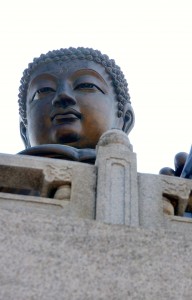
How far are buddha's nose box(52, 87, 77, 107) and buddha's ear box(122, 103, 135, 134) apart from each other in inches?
31.4

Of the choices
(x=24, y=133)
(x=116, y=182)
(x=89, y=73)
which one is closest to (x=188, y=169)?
(x=116, y=182)

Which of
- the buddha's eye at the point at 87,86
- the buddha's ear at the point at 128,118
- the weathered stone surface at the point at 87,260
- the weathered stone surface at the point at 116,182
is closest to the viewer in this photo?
the weathered stone surface at the point at 87,260

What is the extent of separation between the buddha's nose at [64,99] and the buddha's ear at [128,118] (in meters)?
0.80

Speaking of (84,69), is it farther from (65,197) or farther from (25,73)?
(65,197)

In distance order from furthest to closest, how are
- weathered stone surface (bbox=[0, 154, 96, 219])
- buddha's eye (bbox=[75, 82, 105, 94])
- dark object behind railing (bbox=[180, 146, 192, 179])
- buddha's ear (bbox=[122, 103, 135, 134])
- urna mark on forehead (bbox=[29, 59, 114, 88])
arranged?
buddha's ear (bbox=[122, 103, 135, 134]), urna mark on forehead (bbox=[29, 59, 114, 88]), buddha's eye (bbox=[75, 82, 105, 94]), dark object behind railing (bbox=[180, 146, 192, 179]), weathered stone surface (bbox=[0, 154, 96, 219])

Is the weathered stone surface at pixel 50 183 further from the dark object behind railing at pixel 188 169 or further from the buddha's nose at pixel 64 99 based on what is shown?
the buddha's nose at pixel 64 99

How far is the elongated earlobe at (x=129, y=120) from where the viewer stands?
6.39 m

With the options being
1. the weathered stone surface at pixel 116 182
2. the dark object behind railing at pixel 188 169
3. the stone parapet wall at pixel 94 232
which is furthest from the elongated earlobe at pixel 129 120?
the stone parapet wall at pixel 94 232

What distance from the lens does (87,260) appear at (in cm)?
330

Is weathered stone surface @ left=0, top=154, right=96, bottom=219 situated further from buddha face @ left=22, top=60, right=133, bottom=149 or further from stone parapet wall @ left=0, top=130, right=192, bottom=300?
buddha face @ left=22, top=60, right=133, bottom=149

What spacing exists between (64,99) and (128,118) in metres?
0.91

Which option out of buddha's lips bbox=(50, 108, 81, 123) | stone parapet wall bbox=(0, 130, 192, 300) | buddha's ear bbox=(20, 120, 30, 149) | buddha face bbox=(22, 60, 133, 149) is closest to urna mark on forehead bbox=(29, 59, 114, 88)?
buddha face bbox=(22, 60, 133, 149)

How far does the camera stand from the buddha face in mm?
5676

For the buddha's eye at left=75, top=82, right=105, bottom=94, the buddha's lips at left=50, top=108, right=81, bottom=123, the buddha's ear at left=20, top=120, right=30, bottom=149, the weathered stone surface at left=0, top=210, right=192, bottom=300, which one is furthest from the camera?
the buddha's ear at left=20, top=120, right=30, bottom=149
